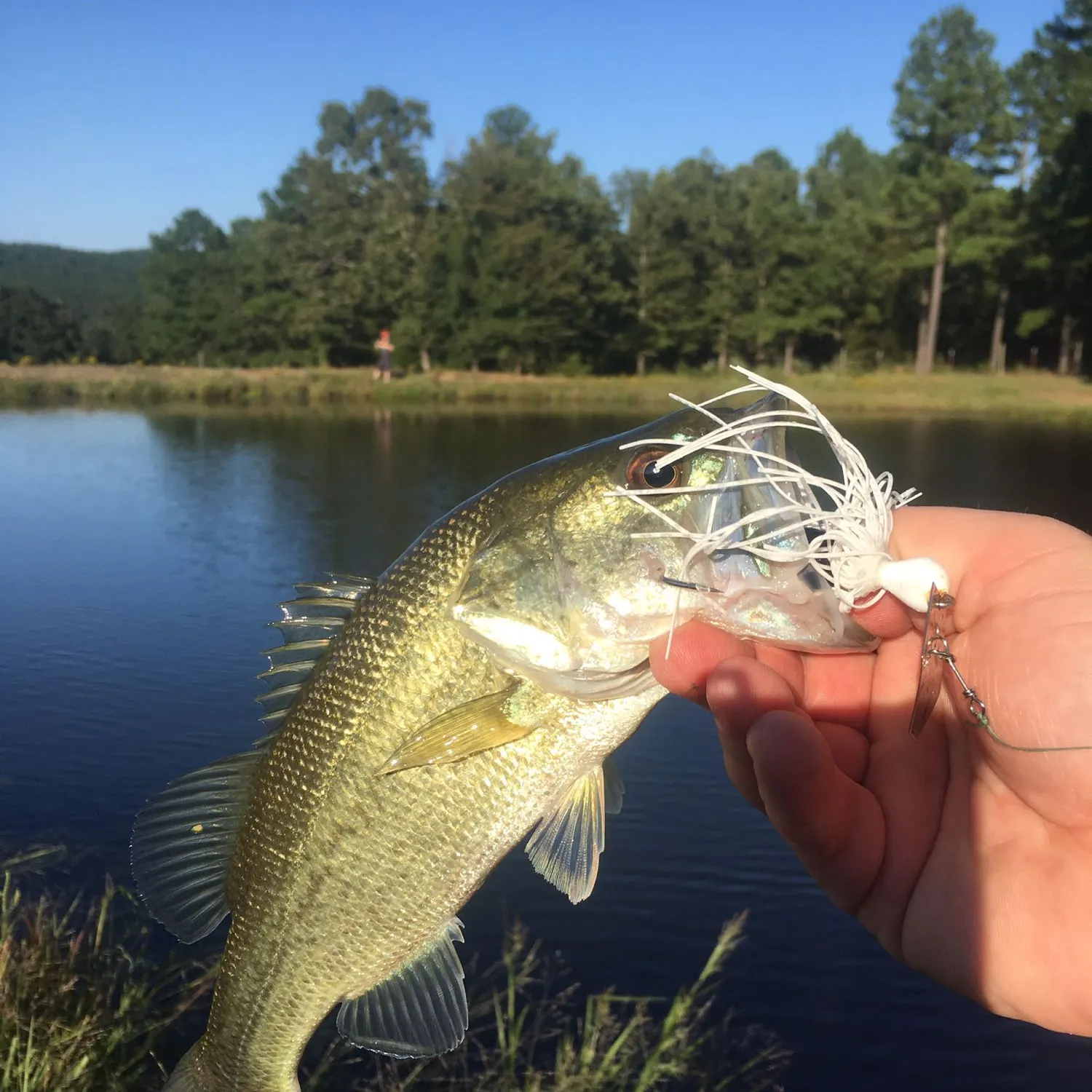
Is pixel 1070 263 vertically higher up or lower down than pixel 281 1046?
higher up

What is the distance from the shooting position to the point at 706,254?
57.4 m

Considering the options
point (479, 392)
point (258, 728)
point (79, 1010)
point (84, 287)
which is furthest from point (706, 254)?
point (84, 287)

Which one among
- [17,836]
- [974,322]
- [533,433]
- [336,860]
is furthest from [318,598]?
[974,322]

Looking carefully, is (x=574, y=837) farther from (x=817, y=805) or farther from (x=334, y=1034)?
(x=334, y=1034)

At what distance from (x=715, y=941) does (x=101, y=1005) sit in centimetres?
394

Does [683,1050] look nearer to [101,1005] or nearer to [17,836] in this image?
[101,1005]

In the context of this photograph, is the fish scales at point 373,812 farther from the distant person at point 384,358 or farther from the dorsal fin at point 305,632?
the distant person at point 384,358

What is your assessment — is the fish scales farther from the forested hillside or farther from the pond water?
the forested hillside

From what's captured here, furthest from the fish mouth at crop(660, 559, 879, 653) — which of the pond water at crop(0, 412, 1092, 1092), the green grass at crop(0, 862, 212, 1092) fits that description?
the pond water at crop(0, 412, 1092, 1092)

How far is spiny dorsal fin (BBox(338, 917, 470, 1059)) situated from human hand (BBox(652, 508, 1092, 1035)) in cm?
96

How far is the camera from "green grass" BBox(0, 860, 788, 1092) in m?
4.04

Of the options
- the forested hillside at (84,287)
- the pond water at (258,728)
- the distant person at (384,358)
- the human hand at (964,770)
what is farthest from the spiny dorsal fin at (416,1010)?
the forested hillside at (84,287)

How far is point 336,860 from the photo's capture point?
2447 mm

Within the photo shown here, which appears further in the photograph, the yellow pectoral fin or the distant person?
the distant person
